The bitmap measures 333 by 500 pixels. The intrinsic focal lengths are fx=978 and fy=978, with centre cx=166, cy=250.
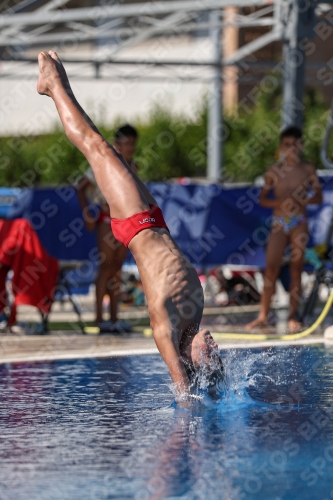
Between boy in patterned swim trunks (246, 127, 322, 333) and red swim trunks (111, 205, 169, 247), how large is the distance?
3.76 meters

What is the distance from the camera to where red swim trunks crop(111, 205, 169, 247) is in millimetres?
5340

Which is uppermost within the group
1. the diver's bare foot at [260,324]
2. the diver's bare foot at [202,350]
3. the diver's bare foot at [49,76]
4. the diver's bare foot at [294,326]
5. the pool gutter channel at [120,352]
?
the diver's bare foot at [49,76]

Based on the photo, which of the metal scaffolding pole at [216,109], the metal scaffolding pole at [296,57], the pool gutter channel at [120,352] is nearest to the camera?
the pool gutter channel at [120,352]

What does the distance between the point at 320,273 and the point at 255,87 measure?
18084 millimetres

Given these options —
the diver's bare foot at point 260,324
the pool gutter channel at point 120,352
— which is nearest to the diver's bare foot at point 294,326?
the diver's bare foot at point 260,324

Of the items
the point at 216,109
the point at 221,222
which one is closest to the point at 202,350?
the point at 221,222

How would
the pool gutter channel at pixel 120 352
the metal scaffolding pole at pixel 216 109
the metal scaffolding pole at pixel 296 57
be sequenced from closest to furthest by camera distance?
the pool gutter channel at pixel 120 352, the metal scaffolding pole at pixel 296 57, the metal scaffolding pole at pixel 216 109

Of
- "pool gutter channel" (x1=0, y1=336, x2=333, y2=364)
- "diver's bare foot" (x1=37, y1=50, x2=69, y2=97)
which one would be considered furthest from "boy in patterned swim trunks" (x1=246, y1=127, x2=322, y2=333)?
"diver's bare foot" (x1=37, y1=50, x2=69, y2=97)

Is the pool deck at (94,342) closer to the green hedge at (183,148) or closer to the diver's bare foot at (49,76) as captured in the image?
the diver's bare foot at (49,76)

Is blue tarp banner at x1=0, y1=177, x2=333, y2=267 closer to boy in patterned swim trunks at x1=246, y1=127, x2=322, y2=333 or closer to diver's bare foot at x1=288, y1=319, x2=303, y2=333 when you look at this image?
boy in patterned swim trunks at x1=246, y1=127, x2=322, y2=333

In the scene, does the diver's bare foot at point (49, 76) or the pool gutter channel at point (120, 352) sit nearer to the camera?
the diver's bare foot at point (49, 76)

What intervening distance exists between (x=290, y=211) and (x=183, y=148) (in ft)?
52.0

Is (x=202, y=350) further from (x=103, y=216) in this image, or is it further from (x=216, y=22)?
(x=216, y=22)

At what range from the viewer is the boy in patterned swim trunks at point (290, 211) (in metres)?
9.02
